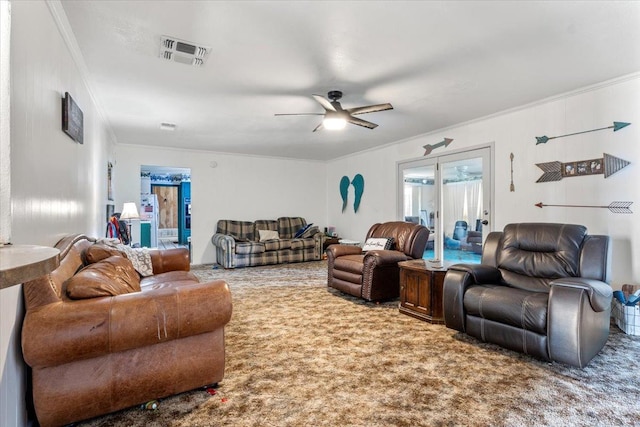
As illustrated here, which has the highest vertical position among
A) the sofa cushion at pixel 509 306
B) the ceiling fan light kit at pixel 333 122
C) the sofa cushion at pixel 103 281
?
the ceiling fan light kit at pixel 333 122

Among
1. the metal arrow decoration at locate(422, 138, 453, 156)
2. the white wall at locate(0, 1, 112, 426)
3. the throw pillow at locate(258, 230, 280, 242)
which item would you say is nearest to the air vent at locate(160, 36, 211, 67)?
the white wall at locate(0, 1, 112, 426)

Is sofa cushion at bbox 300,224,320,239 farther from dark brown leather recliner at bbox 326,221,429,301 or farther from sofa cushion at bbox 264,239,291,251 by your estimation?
dark brown leather recliner at bbox 326,221,429,301

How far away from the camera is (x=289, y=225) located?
7.39 m

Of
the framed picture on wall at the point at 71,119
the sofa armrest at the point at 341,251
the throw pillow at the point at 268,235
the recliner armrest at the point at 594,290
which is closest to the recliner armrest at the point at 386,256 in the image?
the sofa armrest at the point at 341,251

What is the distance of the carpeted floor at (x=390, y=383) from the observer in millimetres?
1719

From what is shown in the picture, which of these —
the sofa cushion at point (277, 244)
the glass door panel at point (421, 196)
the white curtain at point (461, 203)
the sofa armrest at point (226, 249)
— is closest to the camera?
the white curtain at point (461, 203)

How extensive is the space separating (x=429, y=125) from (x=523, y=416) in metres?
3.99

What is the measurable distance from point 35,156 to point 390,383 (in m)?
2.40

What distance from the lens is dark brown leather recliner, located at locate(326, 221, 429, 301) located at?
12.2ft

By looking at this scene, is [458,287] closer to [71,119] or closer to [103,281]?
[103,281]

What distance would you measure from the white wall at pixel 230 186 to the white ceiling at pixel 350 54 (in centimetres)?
190

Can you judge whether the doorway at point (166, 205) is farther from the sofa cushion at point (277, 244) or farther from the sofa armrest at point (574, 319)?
the sofa armrest at point (574, 319)

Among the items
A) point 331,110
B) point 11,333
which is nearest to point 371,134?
point 331,110

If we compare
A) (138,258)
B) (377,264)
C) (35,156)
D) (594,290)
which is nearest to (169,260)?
(138,258)
